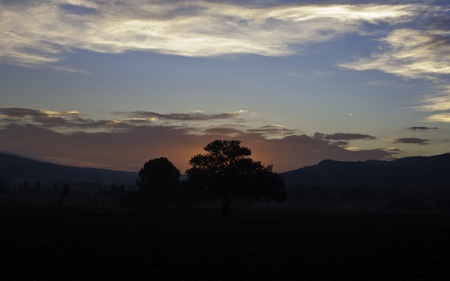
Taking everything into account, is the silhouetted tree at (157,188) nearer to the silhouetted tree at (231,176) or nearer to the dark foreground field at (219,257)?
the silhouetted tree at (231,176)

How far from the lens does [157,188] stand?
10881cm

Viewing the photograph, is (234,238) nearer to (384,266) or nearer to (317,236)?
(317,236)

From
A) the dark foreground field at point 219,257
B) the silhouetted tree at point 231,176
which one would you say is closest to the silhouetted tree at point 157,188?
the silhouetted tree at point 231,176

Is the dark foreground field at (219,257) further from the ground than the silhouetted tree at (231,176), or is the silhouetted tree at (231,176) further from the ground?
the silhouetted tree at (231,176)

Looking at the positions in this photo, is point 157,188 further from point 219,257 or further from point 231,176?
point 219,257

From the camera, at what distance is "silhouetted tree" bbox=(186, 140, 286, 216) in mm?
79500

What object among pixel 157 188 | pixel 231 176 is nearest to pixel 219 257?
pixel 231 176

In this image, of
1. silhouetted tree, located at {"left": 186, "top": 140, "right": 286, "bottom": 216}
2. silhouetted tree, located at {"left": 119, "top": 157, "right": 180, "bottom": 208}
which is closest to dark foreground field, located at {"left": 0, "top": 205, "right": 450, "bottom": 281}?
silhouetted tree, located at {"left": 186, "top": 140, "right": 286, "bottom": 216}

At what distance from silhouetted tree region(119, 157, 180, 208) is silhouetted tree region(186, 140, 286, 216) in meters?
27.7

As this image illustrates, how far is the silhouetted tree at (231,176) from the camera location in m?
79.5

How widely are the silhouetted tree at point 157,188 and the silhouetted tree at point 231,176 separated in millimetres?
27669

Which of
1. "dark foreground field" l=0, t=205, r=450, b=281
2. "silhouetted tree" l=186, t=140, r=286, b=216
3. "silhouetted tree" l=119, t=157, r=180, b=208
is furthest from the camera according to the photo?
"silhouetted tree" l=119, t=157, r=180, b=208

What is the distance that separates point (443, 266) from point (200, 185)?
57.1 meters

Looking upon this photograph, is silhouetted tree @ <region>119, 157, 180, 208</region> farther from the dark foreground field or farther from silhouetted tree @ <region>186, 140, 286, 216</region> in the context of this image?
the dark foreground field
